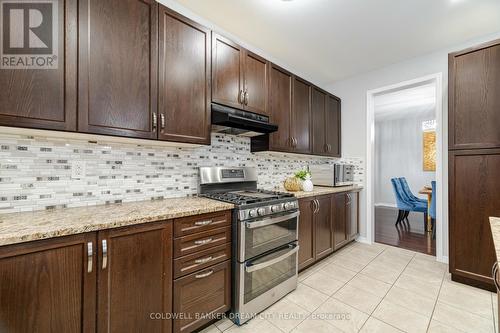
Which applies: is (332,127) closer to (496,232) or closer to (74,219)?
(496,232)

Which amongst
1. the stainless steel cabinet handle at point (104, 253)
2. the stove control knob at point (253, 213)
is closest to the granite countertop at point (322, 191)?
the stove control knob at point (253, 213)

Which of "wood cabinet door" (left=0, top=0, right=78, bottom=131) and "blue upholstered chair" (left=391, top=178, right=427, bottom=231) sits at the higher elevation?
"wood cabinet door" (left=0, top=0, right=78, bottom=131)

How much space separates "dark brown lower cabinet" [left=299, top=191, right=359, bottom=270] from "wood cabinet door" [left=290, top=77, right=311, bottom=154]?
2.30 feet

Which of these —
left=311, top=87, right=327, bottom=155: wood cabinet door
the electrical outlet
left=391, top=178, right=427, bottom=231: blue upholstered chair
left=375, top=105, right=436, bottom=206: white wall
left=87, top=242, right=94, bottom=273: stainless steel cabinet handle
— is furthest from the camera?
left=375, top=105, right=436, bottom=206: white wall

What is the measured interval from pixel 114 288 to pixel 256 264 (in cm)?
94

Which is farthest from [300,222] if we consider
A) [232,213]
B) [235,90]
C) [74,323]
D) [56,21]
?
[56,21]

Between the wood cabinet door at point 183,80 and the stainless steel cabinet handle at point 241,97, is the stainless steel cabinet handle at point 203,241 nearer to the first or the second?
the wood cabinet door at point 183,80

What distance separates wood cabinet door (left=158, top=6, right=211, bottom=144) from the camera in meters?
1.62

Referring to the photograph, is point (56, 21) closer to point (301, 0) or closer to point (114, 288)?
point (114, 288)

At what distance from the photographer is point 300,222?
231 centimetres

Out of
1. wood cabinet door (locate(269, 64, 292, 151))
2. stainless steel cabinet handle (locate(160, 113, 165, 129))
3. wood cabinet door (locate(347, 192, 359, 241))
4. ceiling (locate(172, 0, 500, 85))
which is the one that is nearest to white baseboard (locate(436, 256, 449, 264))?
wood cabinet door (locate(347, 192, 359, 241))

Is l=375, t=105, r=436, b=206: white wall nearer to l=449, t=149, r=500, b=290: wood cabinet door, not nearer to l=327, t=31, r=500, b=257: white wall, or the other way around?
l=327, t=31, r=500, b=257: white wall

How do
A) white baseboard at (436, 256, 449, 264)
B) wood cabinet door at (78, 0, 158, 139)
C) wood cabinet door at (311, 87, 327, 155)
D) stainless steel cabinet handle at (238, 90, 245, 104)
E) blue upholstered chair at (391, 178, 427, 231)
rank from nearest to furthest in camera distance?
wood cabinet door at (78, 0, 158, 139) < stainless steel cabinet handle at (238, 90, 245, 104) < white baseboard at (436, 256, 449, 264) < wood cabinet door at (311, 87, 327, 155) < blue upholstered chair at (391, 178, 427, 231)

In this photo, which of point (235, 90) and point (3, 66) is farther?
point (235, 90)
